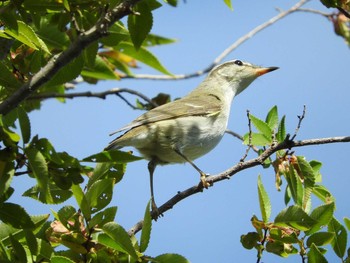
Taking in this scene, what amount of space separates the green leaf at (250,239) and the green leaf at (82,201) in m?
0.81

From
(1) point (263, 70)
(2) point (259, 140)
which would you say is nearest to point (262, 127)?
(2) point (259, 140)

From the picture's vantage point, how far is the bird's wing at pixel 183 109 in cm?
451

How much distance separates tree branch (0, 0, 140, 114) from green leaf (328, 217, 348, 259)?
4.98 ft

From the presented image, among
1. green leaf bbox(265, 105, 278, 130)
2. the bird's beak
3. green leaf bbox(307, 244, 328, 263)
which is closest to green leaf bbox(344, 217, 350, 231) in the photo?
green leaf bbox(307, 244, 328, 263)

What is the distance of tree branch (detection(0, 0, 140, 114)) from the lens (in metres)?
1.98

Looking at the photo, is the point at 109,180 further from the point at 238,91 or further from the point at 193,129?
the point at 238,91

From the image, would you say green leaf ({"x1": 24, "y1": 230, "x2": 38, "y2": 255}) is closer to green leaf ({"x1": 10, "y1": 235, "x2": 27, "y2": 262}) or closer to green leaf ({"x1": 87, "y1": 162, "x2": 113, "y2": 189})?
green leaf ({"x1": 10, "y1": 235, "x2": 27, "y2": 262})

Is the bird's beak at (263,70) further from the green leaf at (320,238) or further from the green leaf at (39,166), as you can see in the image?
the green leaf at (39,166)

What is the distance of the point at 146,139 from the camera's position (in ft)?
14.6

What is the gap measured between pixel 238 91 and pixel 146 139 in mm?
2215

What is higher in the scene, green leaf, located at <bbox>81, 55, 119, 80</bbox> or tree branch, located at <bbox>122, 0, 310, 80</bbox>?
tree branch, located at <bbox>122, 0, 310, 80</bbox>

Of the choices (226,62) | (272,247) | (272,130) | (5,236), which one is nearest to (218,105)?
(226,62)

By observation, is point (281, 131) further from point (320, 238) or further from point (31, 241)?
point (31, 241)

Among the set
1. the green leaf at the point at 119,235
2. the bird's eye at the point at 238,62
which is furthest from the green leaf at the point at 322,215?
the bird's eye at the point at 238,62
